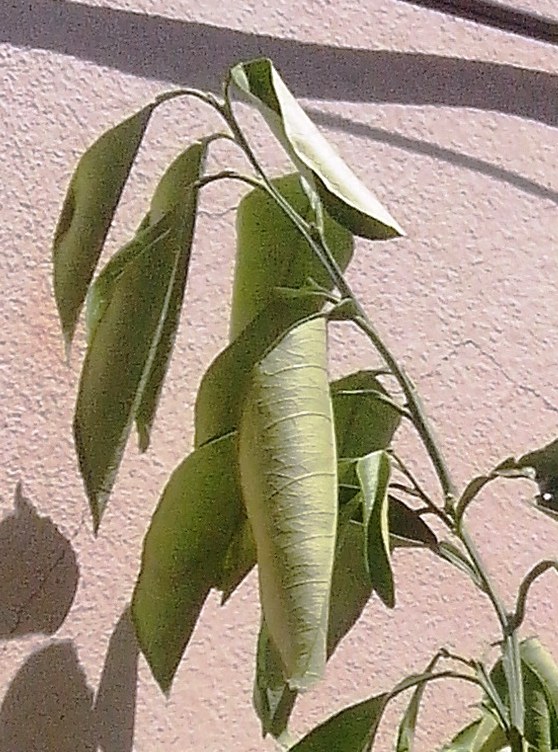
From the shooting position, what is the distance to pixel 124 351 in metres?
0.52

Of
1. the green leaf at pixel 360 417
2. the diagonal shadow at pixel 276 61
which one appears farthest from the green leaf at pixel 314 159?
the diagonal shadow at pixel 276 61

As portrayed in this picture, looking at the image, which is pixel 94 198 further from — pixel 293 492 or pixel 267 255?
pixel 293 492

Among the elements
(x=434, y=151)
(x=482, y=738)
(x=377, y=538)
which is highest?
(x=434, y=151)

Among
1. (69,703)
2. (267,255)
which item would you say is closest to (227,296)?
(267,255)

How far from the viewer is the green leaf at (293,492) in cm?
42

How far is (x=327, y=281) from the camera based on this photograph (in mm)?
593

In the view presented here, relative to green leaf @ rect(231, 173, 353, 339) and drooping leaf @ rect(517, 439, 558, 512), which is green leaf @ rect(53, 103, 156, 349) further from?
drooping leaf @ rect(517, 439, 558, 512)

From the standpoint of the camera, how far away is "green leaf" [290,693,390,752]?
1.78ft

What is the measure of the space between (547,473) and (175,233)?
21cm

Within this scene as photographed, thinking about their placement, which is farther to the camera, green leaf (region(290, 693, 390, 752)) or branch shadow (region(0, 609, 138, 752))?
branch shadow (region(0, 609, 138, 752))

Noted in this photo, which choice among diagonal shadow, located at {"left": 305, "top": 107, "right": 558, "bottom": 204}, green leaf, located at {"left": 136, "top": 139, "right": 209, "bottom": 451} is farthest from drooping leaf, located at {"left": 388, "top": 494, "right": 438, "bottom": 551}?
diagonal shadow, located at {"left": 305, "top": 107, "right": 558, "bottom": 204}

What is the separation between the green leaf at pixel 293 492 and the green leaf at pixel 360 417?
133 millimetres

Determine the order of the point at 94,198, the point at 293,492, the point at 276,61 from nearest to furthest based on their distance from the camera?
the point at 293,492
the point at 94,198
the point at 276,61

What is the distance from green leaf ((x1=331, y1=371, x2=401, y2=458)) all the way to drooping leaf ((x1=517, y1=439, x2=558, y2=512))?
A: 0.09 m
